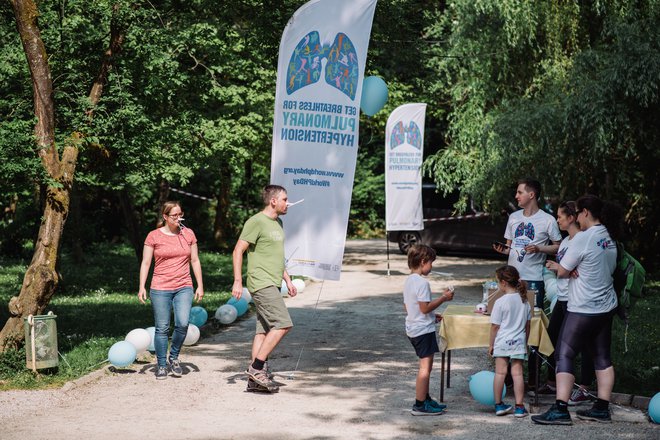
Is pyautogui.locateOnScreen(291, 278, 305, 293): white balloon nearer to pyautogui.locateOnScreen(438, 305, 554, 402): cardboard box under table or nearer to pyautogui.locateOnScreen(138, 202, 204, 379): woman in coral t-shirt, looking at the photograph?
pyautogui.locateOnScreen(138, 202, 204, 379): woman in coral t-shirt

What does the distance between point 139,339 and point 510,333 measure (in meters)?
4.62

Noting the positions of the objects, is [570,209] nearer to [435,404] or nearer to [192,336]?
[435,404]

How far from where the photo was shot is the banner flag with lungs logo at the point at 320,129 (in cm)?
953

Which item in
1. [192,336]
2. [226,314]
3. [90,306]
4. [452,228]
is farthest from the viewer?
[452,228]

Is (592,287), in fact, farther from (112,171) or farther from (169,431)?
(112,171)

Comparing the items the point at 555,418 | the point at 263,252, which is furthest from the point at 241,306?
the point at 555,418

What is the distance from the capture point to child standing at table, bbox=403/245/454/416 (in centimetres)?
764

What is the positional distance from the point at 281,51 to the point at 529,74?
32.5 feet

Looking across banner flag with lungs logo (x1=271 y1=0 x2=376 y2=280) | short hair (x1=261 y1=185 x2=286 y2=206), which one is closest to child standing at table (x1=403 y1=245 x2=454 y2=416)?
short hair (x1=261 y1=185 x2=286 y2=206)


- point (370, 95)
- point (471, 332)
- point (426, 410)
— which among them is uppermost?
point (370, 95)

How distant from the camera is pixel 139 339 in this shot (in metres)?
10.2

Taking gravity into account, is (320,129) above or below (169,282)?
above

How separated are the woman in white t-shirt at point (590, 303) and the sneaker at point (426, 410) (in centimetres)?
84

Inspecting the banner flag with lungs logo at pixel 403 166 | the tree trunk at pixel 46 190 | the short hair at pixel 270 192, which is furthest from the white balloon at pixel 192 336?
the banner flag with lungs logo at pixel 403 166
